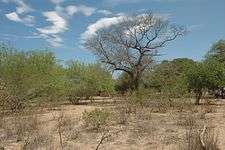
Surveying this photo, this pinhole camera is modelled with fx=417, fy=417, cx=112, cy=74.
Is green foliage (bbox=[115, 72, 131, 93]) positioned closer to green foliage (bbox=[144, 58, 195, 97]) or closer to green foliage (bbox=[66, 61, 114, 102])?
green foliage (bbox=[144, 58, 195, 97])

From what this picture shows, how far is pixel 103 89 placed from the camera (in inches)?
1492

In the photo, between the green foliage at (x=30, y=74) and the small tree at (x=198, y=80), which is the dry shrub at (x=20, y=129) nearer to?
the green foliage at (x=30, y=74)

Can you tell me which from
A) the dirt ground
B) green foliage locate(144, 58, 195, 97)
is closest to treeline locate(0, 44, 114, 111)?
the dirt ground

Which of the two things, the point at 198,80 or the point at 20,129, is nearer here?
the point at 20,129

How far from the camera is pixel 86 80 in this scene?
120 ft

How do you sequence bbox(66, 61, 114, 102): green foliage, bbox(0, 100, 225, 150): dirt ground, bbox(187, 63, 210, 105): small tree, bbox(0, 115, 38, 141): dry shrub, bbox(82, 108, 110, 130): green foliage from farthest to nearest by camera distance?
bbox(66, 61, 114, 102): green foliage, bbox(187, 63, 210, 105): small tree, bbox(82, 108, 110, 130): green foliage, bbox(0, 115, 38, 141): dry shrub, bbox(0, 100, 225, 150): dirt ground

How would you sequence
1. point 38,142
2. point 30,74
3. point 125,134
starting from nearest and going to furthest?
point 38,142 → point 125,134 → point 30,74

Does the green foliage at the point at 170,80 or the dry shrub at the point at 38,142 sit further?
the green foliage at the point at 170,80

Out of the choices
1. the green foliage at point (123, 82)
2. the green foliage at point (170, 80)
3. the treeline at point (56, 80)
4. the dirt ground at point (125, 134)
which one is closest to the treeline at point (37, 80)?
the treeline at point (56, 80)

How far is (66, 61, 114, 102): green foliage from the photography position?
35500mm

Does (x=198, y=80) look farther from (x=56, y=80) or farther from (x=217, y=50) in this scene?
(x=217, y=50)

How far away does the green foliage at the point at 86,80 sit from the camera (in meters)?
35.5

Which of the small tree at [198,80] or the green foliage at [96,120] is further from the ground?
the small tree at [198,80]

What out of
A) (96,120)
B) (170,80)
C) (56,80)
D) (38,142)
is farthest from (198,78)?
(38,142)
